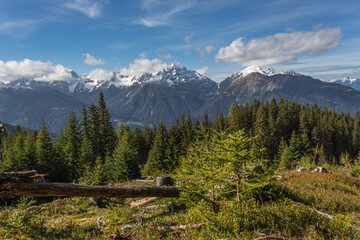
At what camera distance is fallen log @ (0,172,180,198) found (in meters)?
7.05

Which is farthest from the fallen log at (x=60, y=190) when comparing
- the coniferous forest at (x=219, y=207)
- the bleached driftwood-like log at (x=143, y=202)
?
the bleached driftwood-like log at (x=143, y=202)

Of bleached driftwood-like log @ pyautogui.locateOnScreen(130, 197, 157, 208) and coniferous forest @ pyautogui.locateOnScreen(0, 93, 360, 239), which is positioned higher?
coniferous forest @ pyautogui.locateOnScreen(0, 93, 360, 239)

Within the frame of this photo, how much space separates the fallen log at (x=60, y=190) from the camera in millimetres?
7047

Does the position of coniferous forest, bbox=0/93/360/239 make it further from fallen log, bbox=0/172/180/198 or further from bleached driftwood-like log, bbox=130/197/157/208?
fallen log, bbox=0/172/180/198

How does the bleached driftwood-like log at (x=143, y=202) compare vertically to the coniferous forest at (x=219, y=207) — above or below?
below

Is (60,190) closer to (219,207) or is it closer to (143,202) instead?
(143,202)

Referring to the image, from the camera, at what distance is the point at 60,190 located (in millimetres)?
8078

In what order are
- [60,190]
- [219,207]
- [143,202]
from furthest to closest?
1. [143,202]
2. [60,190]
3. [219,207]

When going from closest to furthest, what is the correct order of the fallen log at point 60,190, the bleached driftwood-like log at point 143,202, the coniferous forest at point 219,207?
the coniferous forest at point 219,207 < the fallen log at point 60,190 < the bleached driftwood-like log at point 143,202

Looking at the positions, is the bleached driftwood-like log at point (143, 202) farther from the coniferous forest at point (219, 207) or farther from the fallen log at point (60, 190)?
the fallen log at point (60, 190)

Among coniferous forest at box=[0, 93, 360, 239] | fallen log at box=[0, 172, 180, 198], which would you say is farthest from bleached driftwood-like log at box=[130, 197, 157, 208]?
fallen log at box=[0, 172, 180, 198]

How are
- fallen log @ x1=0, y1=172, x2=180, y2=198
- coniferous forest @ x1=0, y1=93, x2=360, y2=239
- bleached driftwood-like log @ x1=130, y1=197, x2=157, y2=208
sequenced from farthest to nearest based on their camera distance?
bleached driftwood-like log @ x1=130, y1=197, x2=157, y2=208 < fallen log @ x1=0, y1=172, x2=180, y2=198 < coniferous forest @ x1=0, y1=93, x2=360, y2=239

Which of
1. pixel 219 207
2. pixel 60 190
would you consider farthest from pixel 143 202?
pixel 219 207

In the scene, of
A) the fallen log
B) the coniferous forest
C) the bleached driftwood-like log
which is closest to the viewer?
the coniferous forest
